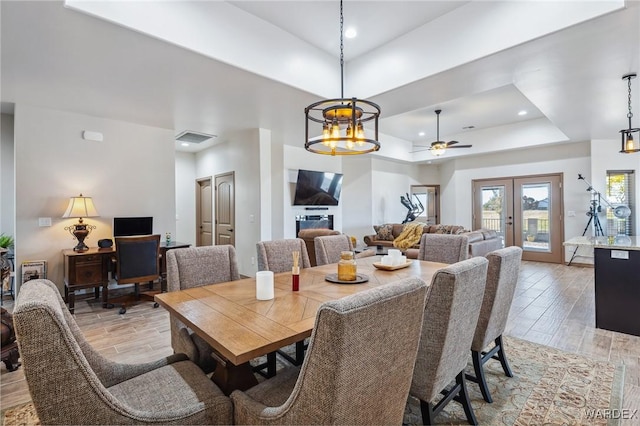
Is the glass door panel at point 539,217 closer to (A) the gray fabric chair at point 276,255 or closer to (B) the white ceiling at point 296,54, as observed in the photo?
(B) the white ceiling at point 296,54

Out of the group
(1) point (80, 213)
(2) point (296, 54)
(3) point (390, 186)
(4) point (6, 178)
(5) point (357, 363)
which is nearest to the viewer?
(5) point (357, 363)

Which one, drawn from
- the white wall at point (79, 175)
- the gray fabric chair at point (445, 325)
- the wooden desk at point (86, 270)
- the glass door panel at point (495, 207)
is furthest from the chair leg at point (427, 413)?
the glass door panel at point (495, 207)

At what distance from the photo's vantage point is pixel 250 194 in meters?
5.65

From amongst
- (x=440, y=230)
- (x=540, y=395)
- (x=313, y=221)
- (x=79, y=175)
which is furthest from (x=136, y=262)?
(x=440, y=230)

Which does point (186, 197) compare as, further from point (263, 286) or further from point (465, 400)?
point (465, 400)

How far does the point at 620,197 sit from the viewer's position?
652 cm

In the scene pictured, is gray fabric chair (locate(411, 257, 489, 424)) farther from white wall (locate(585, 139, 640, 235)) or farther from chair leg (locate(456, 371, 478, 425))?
white wall (locate(585, 139, 640, 235))

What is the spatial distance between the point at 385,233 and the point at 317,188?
7.19 ft

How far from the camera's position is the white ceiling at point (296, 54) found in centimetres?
246

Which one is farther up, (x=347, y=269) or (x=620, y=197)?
(x=620, y=197)

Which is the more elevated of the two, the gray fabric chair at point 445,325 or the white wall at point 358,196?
the white wall at point 358,196

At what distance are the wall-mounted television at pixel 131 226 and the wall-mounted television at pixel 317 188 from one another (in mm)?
2707

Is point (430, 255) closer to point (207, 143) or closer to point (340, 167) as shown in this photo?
point (340, 167)

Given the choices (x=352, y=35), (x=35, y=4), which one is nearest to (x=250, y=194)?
(x=352, y=35)
